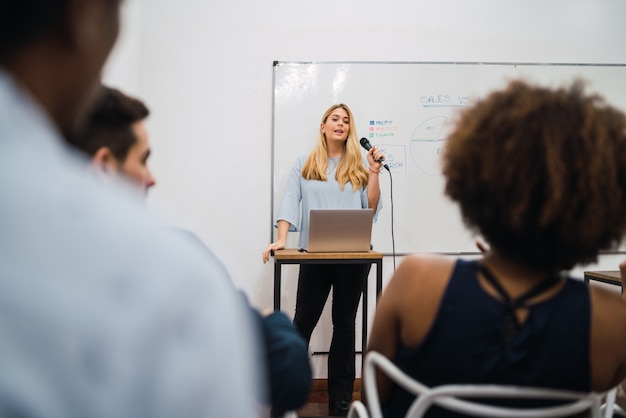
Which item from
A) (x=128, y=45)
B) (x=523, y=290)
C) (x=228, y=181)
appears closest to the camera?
(x=523, y=290)

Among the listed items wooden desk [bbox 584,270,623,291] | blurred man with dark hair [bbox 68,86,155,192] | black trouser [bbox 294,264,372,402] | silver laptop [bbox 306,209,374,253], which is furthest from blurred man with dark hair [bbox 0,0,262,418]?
black trouser [bbox 294,264,372,402]

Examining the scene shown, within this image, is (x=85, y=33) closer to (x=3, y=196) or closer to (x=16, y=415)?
(x=3, y=196)

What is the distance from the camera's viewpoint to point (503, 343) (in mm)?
795

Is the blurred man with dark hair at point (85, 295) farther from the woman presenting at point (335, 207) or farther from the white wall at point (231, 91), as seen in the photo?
the white wall at point (231, 91)

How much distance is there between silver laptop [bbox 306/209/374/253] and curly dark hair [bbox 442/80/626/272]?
4.38 ft

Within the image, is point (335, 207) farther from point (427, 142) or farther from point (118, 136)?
point (118, 136)

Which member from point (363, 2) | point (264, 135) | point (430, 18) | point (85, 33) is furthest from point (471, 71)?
point (85, 33)

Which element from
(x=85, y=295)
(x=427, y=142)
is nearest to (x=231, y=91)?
(x=427, y=142)

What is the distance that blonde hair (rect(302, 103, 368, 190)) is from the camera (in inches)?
106

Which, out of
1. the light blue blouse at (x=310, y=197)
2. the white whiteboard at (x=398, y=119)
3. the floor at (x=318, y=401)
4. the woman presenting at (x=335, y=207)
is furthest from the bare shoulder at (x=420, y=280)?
the white whiteboard at (x=398, y=119)

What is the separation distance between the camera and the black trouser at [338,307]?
2.49 metres

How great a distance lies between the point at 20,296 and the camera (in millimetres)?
232

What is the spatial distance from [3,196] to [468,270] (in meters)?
0.77

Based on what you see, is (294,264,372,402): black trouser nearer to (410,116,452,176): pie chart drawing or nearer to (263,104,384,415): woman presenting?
(263,104,384,415): woman presenting
